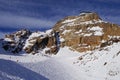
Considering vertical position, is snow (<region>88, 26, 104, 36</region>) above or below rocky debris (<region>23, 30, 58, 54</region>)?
above

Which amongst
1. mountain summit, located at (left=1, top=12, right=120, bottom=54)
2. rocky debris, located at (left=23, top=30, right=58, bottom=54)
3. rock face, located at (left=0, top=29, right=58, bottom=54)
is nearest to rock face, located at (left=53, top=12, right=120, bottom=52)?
mountain summit, located at (left=1, top=12, right=120, bottom=54)

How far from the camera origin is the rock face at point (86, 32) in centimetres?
14425

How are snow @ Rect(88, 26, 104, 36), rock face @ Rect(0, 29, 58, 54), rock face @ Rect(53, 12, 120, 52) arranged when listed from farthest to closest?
rock face @ Rect(0, 29, 58, 54)
snow @ Rect(88, 26, 104, 36)
rock face @ Rect(53, 12, 120, 52)

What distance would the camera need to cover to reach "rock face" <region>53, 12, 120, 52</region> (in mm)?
144250

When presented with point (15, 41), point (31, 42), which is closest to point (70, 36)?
point (31, 42)

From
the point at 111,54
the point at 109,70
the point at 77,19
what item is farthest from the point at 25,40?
the point at 109,70

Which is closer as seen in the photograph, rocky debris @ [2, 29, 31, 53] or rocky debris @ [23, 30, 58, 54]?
rocky debris @ [23, 30, 58, 54]

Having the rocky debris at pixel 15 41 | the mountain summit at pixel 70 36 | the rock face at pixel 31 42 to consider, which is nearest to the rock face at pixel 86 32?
the mountain summit at pixel 70 36

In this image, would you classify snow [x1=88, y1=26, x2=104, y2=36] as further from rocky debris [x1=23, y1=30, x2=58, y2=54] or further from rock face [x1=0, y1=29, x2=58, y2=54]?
rocky debris [x1=23, y1=30, x2=58, y2=54]

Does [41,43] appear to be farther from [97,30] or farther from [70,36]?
[97,30]

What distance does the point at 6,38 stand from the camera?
167 metres

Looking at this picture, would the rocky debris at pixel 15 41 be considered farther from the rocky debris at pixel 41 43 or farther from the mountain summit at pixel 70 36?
the rocky debris at pixel 41 43

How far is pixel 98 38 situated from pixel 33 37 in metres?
36.7

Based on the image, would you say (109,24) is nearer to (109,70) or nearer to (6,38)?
(6,38)
